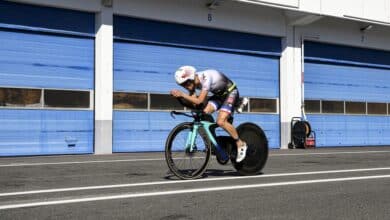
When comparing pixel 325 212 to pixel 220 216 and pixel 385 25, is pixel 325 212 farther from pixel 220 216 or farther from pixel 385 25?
pixel 385 25

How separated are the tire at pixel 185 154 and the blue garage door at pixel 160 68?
8852 millimetres

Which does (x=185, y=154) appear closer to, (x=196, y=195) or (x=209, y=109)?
(x=209, y=109)

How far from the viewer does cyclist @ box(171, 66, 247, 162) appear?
7449 mm

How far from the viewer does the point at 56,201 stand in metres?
5.60

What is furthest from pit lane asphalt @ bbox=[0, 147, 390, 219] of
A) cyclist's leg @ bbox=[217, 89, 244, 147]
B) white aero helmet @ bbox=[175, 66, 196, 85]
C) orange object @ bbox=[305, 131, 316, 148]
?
orange object @ bbox=[305, 131, 316, 148]

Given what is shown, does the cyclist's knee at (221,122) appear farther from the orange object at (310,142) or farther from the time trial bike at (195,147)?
the orange object at (310,142)

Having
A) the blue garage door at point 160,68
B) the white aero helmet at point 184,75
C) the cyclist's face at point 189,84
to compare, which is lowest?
the cyclist's face at point 189,84

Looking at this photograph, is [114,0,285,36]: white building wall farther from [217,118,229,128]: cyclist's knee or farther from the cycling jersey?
[217,118,229,128]: cyclist's knee

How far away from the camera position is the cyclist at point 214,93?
24.4 feet

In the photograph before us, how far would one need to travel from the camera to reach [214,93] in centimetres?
781


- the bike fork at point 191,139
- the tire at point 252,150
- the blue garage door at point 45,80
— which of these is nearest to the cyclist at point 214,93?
the tire at point 252,150

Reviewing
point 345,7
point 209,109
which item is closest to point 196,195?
point 209,109

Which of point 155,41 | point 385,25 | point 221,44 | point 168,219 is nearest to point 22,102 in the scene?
point 155,41

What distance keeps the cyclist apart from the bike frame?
18 centimetres
